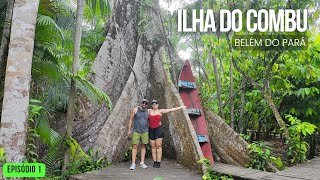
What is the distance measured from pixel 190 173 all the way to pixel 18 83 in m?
3.60

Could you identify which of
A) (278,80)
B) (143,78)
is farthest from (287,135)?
(143,78)

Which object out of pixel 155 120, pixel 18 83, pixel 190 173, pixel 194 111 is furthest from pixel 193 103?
pixel 18 83

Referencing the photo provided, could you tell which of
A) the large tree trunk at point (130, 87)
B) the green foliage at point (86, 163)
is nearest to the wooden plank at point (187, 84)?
the large tree trunk at point (130, 87)

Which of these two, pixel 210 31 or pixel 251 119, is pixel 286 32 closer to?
pixel 210 31

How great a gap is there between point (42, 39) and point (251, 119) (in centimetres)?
661

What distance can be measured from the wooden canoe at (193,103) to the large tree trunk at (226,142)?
0.25m

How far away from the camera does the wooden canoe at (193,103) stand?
23.0 ft

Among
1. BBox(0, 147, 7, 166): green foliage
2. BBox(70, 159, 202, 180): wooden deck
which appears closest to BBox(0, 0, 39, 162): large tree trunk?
BBox(0, 147, 7, 166): green foliage

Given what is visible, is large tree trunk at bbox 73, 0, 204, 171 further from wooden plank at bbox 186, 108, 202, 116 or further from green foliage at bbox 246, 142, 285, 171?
green foliage at bbox 246, 142, 285, 171

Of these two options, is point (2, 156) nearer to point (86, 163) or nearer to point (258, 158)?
point (86, 163)

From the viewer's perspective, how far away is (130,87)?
7805 millimetres

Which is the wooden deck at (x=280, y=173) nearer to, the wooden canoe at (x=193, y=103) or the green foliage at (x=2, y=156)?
the wooden canoe at (x=193, y=103)

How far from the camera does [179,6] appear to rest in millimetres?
8680

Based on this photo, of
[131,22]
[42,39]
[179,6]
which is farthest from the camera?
[131,22]
